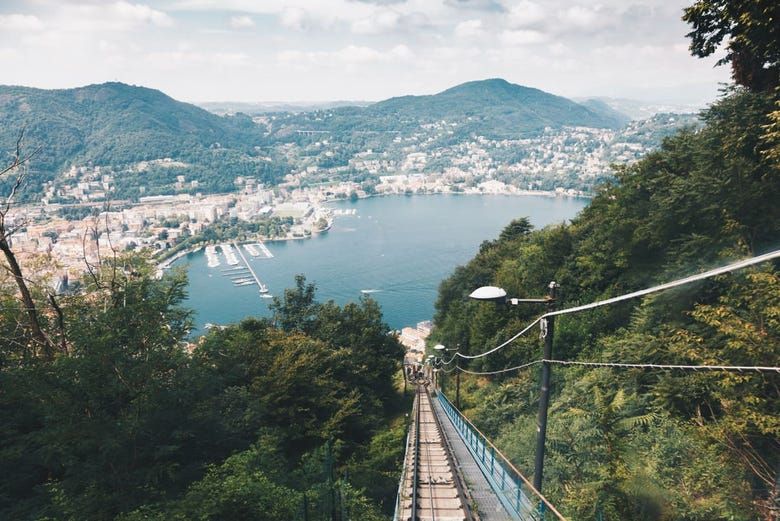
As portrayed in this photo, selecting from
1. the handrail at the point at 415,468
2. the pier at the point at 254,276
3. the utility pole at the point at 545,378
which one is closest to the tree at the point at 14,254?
the handrail at the point at 415,468

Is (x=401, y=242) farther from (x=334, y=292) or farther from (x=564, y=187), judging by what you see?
(x=564, y=187)

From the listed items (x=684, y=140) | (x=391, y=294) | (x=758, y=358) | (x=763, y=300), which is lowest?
(x=391, y=294)

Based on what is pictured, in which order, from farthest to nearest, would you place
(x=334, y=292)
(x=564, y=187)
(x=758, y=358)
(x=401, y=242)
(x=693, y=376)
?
1. (x=564, y=187)
2. (x=401, y=242)
3. (x=334, y=292)
4. (x=693, y=376)
5. (x=758, y=358)

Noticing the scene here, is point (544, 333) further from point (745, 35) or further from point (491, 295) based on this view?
point (745, 35)

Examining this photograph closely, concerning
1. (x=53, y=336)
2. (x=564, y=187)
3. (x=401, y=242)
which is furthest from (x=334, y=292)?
(x=564, y=187)

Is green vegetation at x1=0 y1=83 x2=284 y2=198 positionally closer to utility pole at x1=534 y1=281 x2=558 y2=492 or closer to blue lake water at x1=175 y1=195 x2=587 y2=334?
blue lake water at x1=175 y1=195 x2=587 y2=334

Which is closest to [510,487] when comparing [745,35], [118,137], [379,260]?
[745,35]
